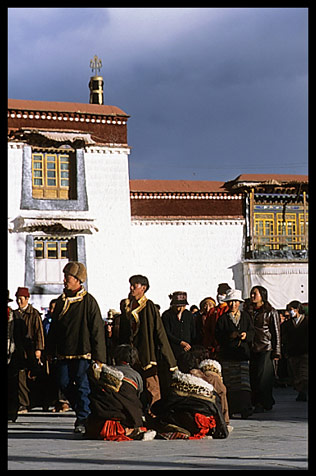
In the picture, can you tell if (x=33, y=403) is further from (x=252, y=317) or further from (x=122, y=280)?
(x=122, y=280)

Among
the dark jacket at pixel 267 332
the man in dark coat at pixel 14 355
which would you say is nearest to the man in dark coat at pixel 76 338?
the man in dark coat at pixel 14 355

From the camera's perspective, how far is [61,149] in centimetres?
2288

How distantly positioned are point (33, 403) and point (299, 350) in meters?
3.45

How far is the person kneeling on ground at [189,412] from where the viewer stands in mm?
7680

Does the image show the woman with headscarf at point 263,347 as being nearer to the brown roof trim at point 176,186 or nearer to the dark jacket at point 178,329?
the dark jacket at point 178,329

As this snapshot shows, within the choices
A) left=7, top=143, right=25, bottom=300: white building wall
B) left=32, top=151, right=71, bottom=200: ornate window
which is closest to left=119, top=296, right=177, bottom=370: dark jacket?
left=7, top=143, right=25, bottom=300: white building wall

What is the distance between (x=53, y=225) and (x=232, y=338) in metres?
12.7

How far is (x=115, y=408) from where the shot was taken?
7637mm

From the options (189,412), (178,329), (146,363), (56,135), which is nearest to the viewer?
(189,412)

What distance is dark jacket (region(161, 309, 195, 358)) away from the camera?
1040 cm

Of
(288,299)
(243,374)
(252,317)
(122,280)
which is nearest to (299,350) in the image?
(252,317)

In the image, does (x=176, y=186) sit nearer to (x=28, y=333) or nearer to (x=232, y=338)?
(x=28, y=333)

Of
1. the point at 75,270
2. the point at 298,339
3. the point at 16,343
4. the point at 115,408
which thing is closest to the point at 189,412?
the point at 115,408
